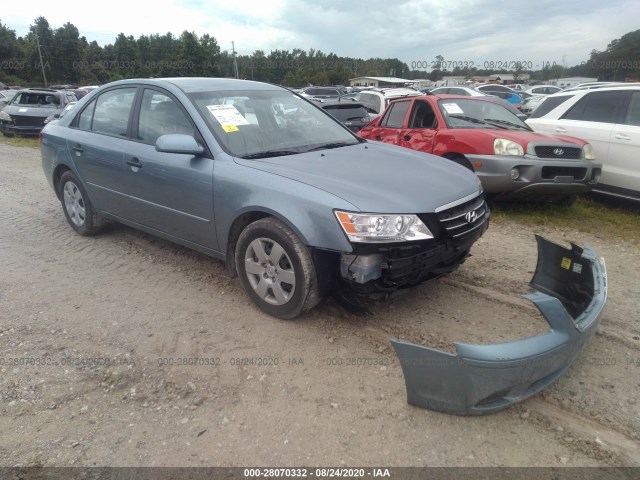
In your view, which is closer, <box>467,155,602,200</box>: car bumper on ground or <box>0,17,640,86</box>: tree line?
<box>467,155,602,200</box>: car bumper on ground

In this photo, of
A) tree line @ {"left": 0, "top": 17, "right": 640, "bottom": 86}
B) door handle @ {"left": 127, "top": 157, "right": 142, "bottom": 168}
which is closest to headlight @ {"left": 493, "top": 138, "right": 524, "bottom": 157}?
door handle @ {"left": 127, "top": 157, "right": 142, "bottom": 168}

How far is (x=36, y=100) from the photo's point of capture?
48.2 ft

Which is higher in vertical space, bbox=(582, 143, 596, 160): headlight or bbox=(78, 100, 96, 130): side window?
bbox=(78, 100, 96, 130): side window

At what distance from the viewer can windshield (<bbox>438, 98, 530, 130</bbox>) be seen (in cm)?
634

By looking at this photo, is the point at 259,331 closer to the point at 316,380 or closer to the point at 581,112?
the point at 316,380

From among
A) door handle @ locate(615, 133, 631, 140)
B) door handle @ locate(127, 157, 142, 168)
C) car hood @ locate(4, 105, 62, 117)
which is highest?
door handle @ locate(615, 133, 631, 140)

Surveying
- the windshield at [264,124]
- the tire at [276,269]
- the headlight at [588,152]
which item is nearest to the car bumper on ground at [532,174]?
the headlight at [588,152]

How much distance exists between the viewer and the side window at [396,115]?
703cm

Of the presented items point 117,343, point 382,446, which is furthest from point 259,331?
point 382,446

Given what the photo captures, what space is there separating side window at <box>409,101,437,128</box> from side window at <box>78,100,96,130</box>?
14.1 feet

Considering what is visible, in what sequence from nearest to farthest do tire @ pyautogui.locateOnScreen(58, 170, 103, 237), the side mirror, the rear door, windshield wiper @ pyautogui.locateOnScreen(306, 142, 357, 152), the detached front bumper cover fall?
the detached front bumper cover → the side mirror → windshield wiper @ pyautogui.locateOnScreen(306, 142, 357, 152) → tire @ pyautogui.locateOnScreen(58, 170, 103, 237) → the rear door

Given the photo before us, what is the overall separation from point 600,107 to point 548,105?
1050 millimetres

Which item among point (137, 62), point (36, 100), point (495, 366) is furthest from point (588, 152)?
point (137, 62)

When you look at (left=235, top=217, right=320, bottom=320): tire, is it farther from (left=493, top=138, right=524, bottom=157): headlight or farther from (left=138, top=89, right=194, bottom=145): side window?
(left=493, top=138, right=524, bottom=157): headlight
